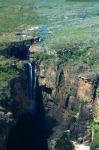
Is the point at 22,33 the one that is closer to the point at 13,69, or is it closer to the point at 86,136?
the point at 13,69

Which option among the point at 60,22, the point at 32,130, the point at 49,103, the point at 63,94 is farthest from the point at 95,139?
the point at 60,22

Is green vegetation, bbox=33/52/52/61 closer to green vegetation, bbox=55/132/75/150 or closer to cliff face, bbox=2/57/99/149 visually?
cliff face, bbox=2/57/99/149

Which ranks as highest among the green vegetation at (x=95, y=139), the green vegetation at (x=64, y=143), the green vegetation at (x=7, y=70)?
the green vegetation at (x=7, y=70)

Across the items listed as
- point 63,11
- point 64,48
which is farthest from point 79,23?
point 64,48

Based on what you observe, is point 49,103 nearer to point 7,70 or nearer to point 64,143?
point 7,70

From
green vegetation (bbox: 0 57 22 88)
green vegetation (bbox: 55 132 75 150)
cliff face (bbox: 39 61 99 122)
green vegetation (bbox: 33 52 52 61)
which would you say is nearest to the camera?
green vegetation (bbox: 55 132 75 150)

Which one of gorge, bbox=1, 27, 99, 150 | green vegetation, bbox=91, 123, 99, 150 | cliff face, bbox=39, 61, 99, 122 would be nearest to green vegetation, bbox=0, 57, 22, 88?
gorge, bbox=1, 27, 99, 150

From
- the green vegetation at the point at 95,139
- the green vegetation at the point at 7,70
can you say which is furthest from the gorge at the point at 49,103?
the green vegetation at the point at 95,139

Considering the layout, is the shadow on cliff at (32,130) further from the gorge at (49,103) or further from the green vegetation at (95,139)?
the green vegetation at (95,139)
